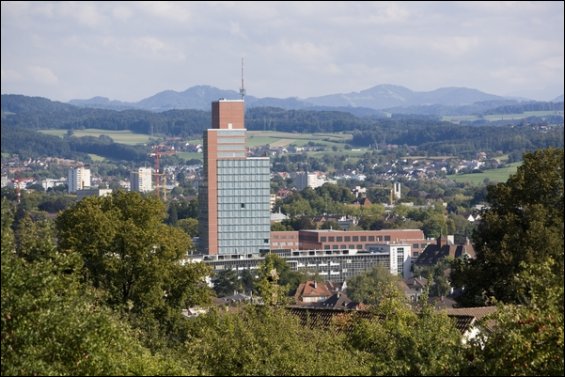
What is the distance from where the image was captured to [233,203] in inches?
5079

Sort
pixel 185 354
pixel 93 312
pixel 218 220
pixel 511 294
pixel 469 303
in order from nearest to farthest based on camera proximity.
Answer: pixel 93 312 < pixel 185 354 < pixel 511 294 < pixel 469 303 < pixel 218 220

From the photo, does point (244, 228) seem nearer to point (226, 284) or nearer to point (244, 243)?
point (244, 243)

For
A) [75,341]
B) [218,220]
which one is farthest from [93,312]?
Answer: [218,220]

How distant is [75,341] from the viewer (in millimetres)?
16656

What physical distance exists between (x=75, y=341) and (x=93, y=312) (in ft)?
6.28

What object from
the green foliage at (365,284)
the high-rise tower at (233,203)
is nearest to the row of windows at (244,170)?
the high-rise tower at (233,203)

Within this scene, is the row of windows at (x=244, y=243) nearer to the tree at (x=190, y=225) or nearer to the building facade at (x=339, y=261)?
the tree at (x=190, y=225)

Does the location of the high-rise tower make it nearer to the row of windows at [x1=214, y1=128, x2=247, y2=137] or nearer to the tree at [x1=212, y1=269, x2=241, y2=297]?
the row of windows at [x1=214, y1=128, x2=247, y2=137]

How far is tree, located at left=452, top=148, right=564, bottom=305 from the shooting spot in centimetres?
2827

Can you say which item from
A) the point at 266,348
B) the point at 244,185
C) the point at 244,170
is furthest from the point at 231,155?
the point at 266,348

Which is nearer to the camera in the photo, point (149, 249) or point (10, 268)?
point (10, 268)

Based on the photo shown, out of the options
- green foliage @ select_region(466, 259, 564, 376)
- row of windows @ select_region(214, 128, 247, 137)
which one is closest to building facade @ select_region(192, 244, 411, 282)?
row of windows @ select_region(214, 128, 247, 137)

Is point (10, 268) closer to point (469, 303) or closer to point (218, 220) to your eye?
point (469, 303)

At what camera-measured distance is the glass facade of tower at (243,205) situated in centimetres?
12738
